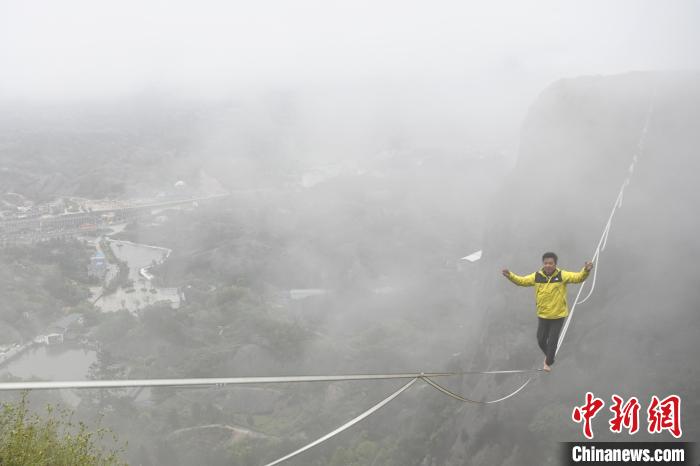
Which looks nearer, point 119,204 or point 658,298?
point 658,298

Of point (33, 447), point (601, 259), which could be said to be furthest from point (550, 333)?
point (601, 259)

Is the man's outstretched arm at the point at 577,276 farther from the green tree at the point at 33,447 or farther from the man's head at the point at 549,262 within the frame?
the green tree at the point at 33,447

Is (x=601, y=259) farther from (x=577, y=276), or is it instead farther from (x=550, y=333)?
(x=577, y=276)

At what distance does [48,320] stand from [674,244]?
58225 mm

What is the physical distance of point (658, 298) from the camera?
55.6 ft

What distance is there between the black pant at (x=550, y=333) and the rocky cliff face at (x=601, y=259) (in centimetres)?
442

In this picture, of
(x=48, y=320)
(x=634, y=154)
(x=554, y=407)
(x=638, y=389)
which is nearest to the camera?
(x=638, y=389)

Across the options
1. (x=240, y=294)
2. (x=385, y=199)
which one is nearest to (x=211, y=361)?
(x=240, y=294)

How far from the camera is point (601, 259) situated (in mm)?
21297

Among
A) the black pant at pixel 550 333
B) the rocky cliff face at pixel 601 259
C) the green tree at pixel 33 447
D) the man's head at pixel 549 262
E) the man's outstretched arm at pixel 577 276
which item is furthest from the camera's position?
the rocky cliff face at pixel 601 259

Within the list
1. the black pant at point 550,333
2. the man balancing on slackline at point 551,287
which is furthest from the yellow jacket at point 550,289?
the black pant at point 550,333

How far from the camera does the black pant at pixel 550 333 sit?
9412 millimetres

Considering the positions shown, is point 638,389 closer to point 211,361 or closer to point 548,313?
point 548,313

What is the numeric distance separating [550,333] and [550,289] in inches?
40.1
